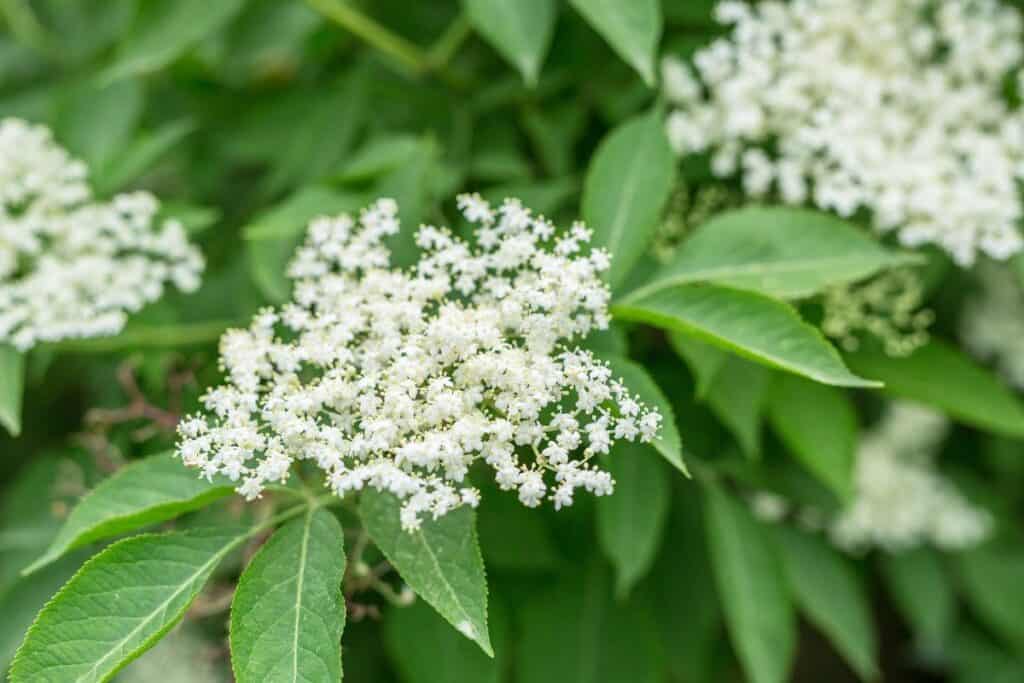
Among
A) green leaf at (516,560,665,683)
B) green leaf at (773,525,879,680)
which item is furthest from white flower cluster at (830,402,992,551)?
green leaf at (516,560,665,683)

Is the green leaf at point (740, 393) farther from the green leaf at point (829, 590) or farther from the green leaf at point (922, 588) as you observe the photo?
the green leaf at point (922, 588)

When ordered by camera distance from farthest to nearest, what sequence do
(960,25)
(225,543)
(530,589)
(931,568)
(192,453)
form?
(931,568) < (530,589) < (960,25) < (225,543) < (192,453)

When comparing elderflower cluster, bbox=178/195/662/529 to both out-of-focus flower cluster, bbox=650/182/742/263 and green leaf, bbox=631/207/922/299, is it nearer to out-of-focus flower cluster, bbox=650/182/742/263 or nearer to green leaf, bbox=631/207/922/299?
green leaf, bbox=631/207/922/299

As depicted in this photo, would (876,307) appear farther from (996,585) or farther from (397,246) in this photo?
(996,585)

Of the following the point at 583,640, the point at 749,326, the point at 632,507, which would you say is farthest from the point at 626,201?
the point at 583,640

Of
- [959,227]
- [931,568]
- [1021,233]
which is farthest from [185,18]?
[931,568]

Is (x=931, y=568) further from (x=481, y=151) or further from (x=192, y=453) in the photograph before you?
(x=192, y=453)

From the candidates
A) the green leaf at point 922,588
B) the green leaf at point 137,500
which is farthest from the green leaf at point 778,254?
the green leaf at point 922,588
